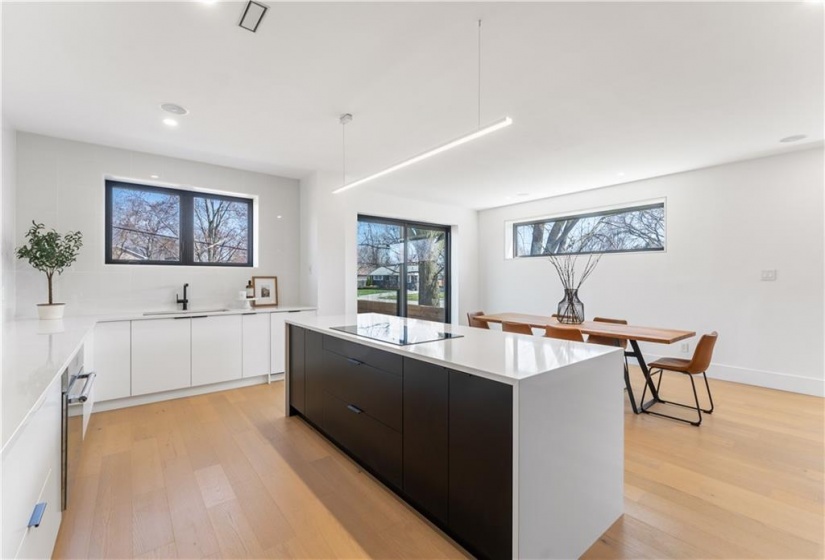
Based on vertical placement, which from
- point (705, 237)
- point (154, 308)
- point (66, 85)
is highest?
point (66, 85)

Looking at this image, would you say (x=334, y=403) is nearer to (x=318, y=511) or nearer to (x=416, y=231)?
(x=318, y=511)

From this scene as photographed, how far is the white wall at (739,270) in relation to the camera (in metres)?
3.85

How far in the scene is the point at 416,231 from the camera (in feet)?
21.3

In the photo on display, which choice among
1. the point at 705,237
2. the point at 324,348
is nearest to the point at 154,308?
the point at 324,348

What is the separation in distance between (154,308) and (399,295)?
3.40 meters

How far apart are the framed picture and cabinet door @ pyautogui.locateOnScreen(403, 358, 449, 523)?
3315mm

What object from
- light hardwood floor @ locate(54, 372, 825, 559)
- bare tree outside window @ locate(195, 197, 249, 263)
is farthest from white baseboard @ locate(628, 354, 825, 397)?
bare tree outside window @ locate(195, 197, 249, 263)

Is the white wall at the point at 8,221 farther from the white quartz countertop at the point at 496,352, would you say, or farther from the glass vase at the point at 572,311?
the glass vase at the point at 572,311

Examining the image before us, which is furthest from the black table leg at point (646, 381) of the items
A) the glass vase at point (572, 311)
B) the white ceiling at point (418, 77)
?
the white ceiling at point (418, 77)

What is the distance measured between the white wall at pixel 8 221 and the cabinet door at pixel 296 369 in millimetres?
2253

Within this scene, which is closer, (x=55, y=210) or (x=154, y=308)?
(x=55, y=210)

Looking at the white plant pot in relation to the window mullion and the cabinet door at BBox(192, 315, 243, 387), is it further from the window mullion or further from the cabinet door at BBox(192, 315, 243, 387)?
the window mullion

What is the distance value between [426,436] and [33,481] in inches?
59.4

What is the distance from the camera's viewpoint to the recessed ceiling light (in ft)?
9.35
